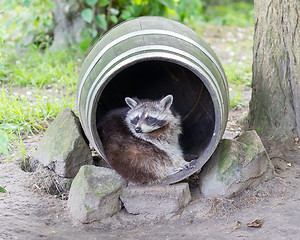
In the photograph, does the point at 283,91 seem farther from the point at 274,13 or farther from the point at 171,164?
the point at 171,164

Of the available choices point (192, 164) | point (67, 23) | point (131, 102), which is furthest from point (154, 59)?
point (67, 23)

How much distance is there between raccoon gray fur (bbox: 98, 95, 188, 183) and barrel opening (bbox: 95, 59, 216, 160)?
1.13 feet

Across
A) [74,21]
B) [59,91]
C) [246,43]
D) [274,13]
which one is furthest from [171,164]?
[246,43]

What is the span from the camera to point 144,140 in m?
3.72

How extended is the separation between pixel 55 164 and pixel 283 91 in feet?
7.62

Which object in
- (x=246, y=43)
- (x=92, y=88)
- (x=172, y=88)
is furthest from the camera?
(x=246, y=43)

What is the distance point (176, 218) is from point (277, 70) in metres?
1.83

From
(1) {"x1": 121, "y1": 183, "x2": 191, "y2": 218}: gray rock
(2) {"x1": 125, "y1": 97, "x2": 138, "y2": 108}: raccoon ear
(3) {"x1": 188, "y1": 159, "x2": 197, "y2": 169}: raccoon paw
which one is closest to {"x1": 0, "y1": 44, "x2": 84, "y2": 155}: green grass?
(2) {"x1": 125, "y1": 97, "x2": 138, "y2": 108}: raccoon ear

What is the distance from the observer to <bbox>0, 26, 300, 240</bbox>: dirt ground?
9.67 feet

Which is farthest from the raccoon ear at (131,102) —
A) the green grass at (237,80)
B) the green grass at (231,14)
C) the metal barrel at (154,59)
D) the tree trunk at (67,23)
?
the green grass at (231,14)

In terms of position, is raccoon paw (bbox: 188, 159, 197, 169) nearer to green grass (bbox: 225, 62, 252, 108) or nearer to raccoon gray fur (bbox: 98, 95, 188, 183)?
raccoon gray fur (bbox: 98, 95, 188, 183)

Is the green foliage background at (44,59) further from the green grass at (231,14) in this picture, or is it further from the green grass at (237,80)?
the green grass at (231,14)

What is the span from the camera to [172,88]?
4.69 m

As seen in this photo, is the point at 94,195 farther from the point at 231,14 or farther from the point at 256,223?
the point at 231,14
